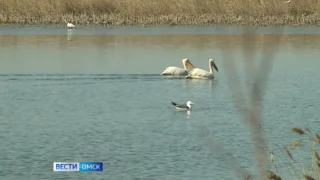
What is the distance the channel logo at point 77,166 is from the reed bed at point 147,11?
61.4ft

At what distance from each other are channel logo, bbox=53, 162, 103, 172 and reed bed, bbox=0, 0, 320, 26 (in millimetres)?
18720

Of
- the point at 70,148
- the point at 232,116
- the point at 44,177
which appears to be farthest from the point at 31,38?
the point at 44,177

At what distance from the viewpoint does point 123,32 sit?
2564 cm

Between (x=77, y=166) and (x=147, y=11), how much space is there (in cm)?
2011

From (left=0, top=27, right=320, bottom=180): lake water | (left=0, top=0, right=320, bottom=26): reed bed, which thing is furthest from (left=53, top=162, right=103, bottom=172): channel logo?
(left=0, top=0, right=320, bottom=26): reed bed

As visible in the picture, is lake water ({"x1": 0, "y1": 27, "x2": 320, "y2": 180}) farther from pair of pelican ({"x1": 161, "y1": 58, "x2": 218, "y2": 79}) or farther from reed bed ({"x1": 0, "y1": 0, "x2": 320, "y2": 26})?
reed bed ({"x1": 0, "y1": 0, "x2": 320, "y2": 26})

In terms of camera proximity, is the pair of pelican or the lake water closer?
the lake water

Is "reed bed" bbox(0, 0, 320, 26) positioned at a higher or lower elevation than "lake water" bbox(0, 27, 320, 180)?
higher

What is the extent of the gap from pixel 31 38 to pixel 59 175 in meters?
16.4

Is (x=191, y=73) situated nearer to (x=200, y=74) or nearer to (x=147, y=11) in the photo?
(x=200, y=74)

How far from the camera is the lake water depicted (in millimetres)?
8094

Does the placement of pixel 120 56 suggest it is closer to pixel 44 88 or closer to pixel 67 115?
pixel 44 88

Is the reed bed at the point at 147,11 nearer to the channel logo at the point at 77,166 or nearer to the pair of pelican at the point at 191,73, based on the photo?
the pair of pelican at the point at 191,73

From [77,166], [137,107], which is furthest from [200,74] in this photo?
[77,166]
